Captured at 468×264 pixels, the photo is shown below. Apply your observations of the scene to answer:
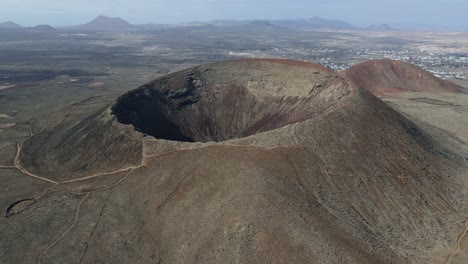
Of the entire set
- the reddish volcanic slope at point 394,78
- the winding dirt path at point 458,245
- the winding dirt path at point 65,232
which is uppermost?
the reddish volcanic slope at point 394,78

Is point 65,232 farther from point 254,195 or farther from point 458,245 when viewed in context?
point 458,245

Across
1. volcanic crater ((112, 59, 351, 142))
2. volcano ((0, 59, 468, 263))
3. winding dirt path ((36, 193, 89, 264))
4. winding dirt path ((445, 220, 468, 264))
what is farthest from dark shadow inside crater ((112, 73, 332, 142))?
winding dirt path ((445, 220, 468, 264))

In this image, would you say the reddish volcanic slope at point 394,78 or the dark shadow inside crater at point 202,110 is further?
the reddish volcanic slope at point 394,78

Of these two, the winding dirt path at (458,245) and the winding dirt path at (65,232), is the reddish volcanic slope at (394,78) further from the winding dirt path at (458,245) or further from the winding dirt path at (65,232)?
the winding dirt path at (65,232)

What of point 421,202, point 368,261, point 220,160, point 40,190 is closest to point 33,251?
point 40,190

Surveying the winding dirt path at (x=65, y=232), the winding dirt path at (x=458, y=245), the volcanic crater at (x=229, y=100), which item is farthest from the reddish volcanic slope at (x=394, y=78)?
the winding dirt path at (x=65, y=232)

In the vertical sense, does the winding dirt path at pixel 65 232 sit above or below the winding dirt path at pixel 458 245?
below

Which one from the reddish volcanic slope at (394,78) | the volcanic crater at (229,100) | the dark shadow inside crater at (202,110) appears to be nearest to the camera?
the volcanic crater at (229,100)
